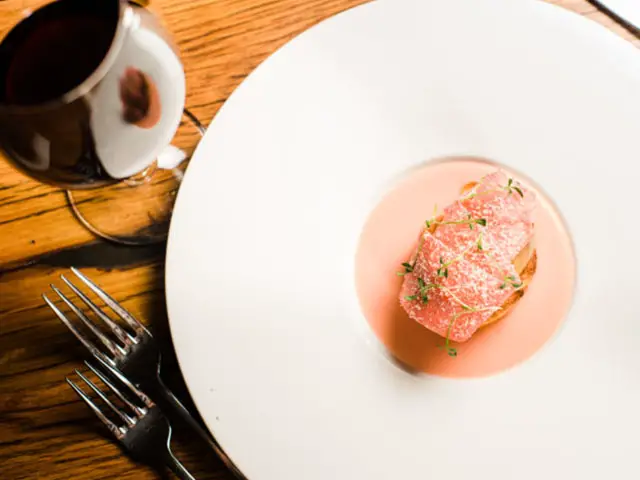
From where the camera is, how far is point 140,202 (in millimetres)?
1222

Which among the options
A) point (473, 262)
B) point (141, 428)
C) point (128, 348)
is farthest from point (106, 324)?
point (473, 262)

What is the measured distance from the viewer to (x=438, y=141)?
1.16 m

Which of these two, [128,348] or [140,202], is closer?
[128,348]

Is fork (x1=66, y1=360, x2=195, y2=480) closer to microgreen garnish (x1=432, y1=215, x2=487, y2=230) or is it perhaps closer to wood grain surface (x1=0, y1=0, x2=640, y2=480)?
wood grain surface (x1=0, y1=0, x2=640, y2=480)

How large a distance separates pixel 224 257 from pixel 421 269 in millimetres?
329

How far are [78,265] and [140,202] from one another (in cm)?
16

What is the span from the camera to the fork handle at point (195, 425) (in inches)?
41.1

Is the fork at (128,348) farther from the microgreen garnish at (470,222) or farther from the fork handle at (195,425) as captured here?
the microgreen garnish at (470,222)

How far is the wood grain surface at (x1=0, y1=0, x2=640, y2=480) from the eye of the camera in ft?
3.60

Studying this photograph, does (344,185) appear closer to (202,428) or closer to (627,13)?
(202,428)

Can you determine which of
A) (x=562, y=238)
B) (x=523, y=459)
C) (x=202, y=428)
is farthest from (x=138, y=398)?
(x=562, y=238)

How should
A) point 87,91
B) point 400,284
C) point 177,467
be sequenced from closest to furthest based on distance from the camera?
1. point 87,91
2. point 177,467
3. point 400,284

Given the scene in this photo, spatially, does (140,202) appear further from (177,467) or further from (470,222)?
(470,222)

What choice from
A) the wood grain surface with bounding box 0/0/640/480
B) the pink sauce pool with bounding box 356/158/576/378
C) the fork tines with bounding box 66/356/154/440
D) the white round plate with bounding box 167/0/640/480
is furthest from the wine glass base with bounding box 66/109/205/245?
the pink sauce pool with bounding box 356/158/576/378
